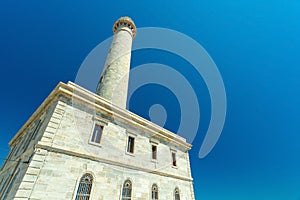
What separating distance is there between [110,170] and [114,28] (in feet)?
74.1

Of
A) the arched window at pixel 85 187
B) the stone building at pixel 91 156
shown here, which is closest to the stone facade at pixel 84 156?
the stone building at pixel 91 156

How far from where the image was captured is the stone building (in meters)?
7.30

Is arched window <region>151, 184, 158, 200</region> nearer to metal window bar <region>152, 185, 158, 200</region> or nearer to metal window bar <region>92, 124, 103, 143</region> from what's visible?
metal window bar <region>152, 185, 158, 200</region>

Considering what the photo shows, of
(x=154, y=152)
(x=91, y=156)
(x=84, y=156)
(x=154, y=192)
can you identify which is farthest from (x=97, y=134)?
(x=154, y=192)

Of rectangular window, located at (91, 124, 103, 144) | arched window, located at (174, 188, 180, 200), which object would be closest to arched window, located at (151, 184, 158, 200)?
arched window, located at (174, 188, 180, 200)

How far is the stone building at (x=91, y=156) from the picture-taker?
7.30m

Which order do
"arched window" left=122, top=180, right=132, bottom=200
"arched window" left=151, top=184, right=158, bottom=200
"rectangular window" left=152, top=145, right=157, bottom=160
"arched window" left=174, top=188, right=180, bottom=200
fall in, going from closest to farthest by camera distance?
"arched window" left=122, top=180, right=132, bottom=200 < "arched window" left=151, top=184, right=158, bottom=200 < "arched window" left=174, top=188, right=180, bottom=200 < "rectangular window" left=152, top=145, right=157, bottom=160

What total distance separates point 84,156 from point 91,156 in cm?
40

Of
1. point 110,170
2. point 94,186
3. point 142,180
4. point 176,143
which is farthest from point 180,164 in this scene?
point 94,186

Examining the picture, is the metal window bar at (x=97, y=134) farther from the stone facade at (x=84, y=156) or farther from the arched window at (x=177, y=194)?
the arched window at (x=177, y=194)

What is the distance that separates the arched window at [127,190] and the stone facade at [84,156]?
27 centimetres

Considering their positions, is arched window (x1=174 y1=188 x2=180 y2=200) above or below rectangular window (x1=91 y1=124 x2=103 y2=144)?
below

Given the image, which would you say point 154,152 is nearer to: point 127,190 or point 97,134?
point 127,190

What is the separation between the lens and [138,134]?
12570mm
